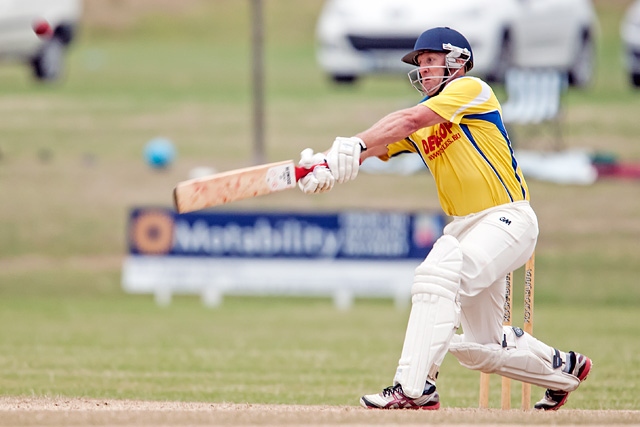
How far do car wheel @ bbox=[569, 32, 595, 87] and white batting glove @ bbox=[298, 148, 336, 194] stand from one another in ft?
45.5

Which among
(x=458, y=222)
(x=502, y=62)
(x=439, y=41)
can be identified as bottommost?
(x=458, y=222)

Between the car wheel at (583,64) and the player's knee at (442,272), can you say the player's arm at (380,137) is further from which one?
the car wheel at (583,64)

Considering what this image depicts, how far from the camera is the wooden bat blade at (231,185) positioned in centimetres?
556

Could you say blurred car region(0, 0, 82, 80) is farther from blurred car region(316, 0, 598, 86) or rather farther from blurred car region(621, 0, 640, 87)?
blurred car region(621, 0, 640, 87)

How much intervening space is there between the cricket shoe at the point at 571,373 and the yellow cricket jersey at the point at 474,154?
91 centimetres

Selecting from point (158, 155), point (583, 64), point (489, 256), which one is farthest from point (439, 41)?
point (583, 64)

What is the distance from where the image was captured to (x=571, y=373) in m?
6.14

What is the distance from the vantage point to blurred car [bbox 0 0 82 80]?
17.4 meters

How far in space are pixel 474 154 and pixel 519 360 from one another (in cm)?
103

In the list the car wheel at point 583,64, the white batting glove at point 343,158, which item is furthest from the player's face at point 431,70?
the car wheel at point 583,64

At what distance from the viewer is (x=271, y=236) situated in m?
13.4

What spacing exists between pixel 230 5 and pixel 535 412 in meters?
21.3

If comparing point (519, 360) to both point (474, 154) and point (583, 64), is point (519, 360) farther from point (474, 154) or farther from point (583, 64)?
point (583, 64)

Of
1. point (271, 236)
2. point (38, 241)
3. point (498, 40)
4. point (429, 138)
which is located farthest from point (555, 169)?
point (429, 138)
